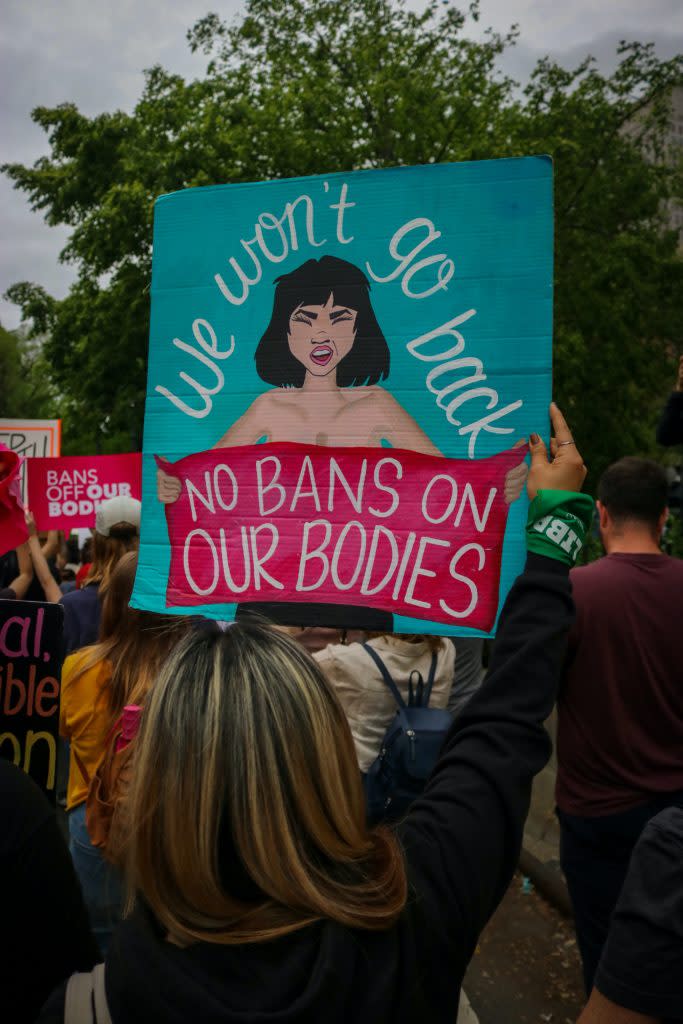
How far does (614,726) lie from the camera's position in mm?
2621

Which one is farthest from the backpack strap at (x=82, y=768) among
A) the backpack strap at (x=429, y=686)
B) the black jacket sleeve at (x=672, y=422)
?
the black jacket sleeve at (x=672, y=422)

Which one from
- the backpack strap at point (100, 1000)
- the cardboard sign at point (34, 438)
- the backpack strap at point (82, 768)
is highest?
the cardboard sign at point (34, 438)

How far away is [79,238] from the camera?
15789 mm

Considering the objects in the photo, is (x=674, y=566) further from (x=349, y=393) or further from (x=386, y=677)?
(x=349, y=393)

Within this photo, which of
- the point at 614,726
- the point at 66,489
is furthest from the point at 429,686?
the point at 66,489

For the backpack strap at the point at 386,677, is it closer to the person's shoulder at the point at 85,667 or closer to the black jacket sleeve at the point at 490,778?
the person's shoulder at the point at 85,667

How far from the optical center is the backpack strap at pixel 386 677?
114 inches

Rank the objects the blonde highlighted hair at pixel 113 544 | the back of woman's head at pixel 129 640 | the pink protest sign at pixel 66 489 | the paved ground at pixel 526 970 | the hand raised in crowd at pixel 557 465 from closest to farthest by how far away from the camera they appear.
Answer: the hand raised in crowd at pixel 557 465 → the back of woman's head at pixel 129 640 → the paved ground at pixel 526 970 → the blonde highlighted hair at pixel 113 544 → the pink protest sign at pixel 66 489

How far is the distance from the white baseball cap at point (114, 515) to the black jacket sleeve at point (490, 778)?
2.63m

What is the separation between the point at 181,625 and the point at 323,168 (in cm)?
1235

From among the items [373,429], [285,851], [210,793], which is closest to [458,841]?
[285,851]

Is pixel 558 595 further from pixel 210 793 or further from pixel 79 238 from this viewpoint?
pixel 79 238

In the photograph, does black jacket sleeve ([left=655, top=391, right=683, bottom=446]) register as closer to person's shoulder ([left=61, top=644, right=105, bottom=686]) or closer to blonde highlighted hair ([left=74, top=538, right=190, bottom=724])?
blonde highlighted hair ([left=74, top=538, right=190, bottom=724])

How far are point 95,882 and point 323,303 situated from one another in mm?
1961
